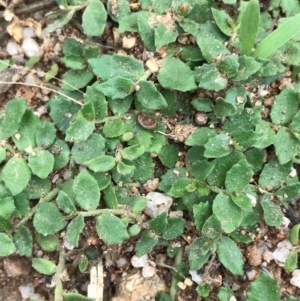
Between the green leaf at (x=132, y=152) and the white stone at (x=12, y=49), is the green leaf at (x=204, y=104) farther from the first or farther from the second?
the white stone at (x=12, y=49)

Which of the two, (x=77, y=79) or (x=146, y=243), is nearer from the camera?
(x=146, y=243)

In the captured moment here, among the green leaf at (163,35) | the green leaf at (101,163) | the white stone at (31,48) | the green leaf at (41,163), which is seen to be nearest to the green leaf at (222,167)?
the green leaf at (101,163)

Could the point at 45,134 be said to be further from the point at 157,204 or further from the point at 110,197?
the point at 157,204

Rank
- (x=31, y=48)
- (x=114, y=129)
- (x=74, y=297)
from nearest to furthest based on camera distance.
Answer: (x=74, y=297) → (x=114, y=129) → (x=31, y=48)

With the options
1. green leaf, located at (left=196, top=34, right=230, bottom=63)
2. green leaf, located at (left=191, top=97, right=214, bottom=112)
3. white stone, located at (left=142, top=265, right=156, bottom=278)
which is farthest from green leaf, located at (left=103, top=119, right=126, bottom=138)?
white stone, located at (left=142, top=265, right=156, bottom=278)

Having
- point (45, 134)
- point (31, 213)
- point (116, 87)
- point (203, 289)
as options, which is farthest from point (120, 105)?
point (203, 289)

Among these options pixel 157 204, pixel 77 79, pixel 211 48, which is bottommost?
pixel 157 204

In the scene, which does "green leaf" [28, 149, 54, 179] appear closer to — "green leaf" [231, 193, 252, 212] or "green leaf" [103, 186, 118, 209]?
"green leaf" [103, 186, 118, 209]
